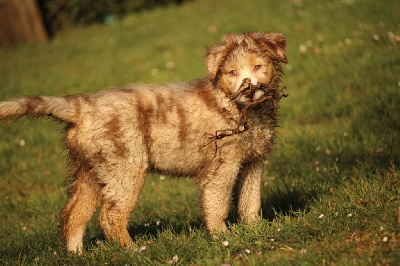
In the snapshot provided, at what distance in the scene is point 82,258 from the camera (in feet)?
14.2

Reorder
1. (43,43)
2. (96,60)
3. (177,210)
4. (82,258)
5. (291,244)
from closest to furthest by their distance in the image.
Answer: (291,244) → (82,258) → (177,210) → (96,60) → (43,43)

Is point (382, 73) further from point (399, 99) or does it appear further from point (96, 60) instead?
point (96, 60)

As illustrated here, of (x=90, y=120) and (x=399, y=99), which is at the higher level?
(x=90, y=120)

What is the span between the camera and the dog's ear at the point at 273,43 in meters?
4.45

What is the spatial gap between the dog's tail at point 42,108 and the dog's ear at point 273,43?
167cm

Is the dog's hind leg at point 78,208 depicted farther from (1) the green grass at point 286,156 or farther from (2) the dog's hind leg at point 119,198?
(2) the dog's hind leg at point 119,198

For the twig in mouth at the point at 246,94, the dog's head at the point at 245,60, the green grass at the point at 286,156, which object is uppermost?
the dog's head at the point at 245,60

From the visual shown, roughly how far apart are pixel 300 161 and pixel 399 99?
5.89ft

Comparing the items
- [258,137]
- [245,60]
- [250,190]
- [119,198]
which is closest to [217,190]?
[250,190]

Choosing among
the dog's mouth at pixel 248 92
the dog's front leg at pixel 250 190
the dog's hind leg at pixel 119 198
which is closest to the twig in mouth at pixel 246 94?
the dog's mouth at pixel 248 92

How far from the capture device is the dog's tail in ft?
13.6

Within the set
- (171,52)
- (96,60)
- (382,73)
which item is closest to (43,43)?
(96,60)

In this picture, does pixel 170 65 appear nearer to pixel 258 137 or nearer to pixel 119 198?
pixel 258 137

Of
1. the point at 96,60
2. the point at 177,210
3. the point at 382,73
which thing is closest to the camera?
the point at 177,210
